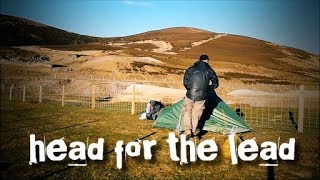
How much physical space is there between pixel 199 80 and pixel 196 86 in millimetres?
182

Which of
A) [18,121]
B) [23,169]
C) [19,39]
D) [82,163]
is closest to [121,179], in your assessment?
[82,163]

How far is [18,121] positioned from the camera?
1267 cm

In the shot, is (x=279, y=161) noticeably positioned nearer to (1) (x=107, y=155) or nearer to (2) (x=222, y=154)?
(2) (x=222, y=154)

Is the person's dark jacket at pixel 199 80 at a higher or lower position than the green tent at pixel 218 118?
higher

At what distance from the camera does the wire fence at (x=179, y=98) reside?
46.6 feet

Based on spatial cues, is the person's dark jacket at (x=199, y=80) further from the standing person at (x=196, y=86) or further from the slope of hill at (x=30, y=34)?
the slope of hill at (x=30, y=34)

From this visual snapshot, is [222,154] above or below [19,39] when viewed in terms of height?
below

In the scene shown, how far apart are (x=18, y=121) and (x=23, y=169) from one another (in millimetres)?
6647

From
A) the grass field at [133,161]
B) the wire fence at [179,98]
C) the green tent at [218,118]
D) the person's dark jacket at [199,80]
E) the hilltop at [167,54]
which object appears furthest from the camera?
the hilltop at [167,54]

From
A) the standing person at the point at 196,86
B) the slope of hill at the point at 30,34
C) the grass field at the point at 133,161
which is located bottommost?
the grass field at the point at 133,161

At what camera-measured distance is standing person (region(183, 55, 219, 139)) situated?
356 inches

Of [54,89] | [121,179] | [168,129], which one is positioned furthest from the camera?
[54,89]

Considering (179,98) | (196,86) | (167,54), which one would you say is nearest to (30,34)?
(167,54)

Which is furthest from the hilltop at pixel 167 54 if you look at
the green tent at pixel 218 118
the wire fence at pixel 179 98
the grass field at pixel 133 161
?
the green tent at pixel 218 118
